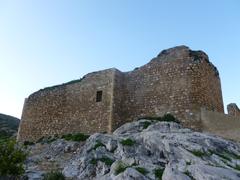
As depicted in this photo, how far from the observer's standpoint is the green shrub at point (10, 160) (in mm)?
12422

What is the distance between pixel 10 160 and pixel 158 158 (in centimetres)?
617

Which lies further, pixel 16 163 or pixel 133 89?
pixel 133 89

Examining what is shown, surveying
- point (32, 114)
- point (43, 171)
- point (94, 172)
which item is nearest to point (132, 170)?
point (94, 172)

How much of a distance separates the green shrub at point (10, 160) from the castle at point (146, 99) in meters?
7.92

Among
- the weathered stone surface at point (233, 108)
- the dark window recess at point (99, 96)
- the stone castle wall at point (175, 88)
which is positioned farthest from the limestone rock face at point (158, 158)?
the dark window recess at point (99, 96)

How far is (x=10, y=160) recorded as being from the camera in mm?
12773

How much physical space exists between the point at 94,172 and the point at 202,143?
4690 mm

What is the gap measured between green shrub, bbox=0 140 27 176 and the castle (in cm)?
792

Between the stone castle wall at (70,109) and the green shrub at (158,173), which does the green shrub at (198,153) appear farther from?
the stone castle wall at (70,109)

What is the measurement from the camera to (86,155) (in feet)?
46.0

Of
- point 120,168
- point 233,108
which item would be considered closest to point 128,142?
point 120,168

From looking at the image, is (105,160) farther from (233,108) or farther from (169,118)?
(233,108)

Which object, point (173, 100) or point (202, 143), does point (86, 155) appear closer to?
point (202, 143)

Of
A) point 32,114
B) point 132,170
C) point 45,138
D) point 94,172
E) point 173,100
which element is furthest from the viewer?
point 32,114
